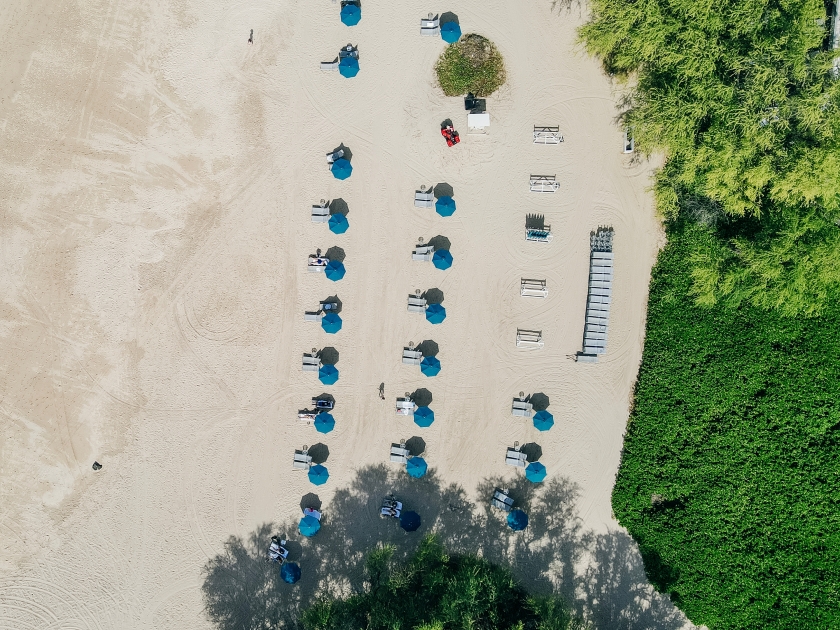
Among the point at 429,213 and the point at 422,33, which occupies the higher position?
the point at 422,33

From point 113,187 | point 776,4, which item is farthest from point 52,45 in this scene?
point 776,4

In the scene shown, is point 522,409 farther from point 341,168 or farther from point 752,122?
point 752,122

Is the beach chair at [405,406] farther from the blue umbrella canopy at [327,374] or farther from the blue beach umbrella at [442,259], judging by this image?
the blue beach umbrella at [442,259]

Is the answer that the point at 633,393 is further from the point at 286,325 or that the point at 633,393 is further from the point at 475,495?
the point at 286,325

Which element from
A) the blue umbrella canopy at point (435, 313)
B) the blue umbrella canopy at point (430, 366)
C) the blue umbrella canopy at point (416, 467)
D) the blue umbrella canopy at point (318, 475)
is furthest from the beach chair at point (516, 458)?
the blue umbrella canopy at point (318, 475)

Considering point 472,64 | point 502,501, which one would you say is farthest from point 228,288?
point 502,501

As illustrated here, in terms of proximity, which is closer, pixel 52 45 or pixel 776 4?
pixel 776 4
